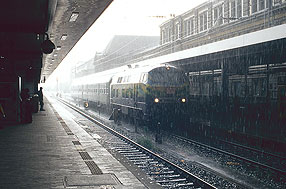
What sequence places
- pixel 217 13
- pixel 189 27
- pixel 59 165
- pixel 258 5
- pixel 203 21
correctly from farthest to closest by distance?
pixel 189 27 < pixel 203 21 < pixel 217 13 < pixel 258 5 < pixel 59 165

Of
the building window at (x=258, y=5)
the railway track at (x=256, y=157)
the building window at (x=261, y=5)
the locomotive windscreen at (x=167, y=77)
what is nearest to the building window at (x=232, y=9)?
the building window at (x=258, y=5)

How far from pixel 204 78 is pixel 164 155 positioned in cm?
1162

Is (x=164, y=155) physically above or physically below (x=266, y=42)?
below

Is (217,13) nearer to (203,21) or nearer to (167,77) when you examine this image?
(203,21)

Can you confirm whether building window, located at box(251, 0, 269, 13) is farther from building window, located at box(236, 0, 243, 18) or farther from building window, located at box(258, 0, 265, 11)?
building window, located at box(236, 0, 243, 18)

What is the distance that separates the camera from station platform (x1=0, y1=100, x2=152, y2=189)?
6297 millimetres

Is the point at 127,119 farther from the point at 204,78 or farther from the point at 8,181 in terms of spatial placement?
the point at 8,181

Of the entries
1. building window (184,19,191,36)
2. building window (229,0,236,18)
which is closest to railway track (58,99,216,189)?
building window (229,0,236,18)

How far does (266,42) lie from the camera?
1223 centimetres

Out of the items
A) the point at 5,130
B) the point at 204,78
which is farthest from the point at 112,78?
the point at 5,130

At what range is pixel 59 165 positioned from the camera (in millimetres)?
7781

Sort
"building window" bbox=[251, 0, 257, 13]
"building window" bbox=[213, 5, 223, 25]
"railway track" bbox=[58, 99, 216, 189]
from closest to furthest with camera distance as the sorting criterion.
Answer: "railway track" bbox=[58, 99, 216, 189]
"building window" bbox=[251, 0, 257, 13]
"building window" bbox=[213, 5, 223, 25]

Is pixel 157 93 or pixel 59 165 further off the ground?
pixel 157 93

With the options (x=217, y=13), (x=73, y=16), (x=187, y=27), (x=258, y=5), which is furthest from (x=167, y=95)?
(x=187, y=27)
